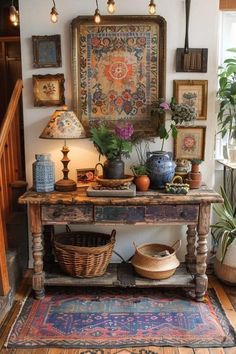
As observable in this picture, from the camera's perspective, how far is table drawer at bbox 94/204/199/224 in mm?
2723

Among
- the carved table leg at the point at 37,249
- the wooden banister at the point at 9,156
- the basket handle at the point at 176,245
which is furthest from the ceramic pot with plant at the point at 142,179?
the wooden banister at the point at 9,156

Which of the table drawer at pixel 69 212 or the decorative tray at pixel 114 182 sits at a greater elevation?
the decorative tray at pixel 114 182

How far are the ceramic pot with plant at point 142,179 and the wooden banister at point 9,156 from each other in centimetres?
100

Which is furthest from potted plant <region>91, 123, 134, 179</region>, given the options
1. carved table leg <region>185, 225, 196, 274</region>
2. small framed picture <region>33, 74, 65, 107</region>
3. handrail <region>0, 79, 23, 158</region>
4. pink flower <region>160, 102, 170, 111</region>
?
carved table leg <region>185, 225, 196, 274</region>

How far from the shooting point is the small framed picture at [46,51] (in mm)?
3057

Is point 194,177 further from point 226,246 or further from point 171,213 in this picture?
point 226,246

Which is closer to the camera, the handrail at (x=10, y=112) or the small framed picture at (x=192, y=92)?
the handrail at (x=10, y=112)

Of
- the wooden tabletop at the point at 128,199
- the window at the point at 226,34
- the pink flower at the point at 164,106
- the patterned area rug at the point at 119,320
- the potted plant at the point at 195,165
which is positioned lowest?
the patterned area rug at the point at 119,320

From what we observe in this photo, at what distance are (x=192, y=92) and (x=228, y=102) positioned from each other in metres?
A: 0.33

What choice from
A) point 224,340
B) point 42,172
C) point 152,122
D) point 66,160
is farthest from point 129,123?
point 224,340

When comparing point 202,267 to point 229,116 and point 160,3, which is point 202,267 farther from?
point 160,3

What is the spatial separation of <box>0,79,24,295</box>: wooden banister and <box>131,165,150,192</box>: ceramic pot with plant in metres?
1.00

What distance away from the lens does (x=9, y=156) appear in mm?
3227

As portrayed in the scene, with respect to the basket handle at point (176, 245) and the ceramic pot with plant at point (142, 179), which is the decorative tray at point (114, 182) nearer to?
the ceramic pot with plant at point (142, 179)
